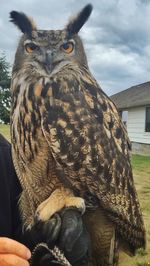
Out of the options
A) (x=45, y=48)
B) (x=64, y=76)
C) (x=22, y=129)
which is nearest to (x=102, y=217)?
(x=22, y=129)

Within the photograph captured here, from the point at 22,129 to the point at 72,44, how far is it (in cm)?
50

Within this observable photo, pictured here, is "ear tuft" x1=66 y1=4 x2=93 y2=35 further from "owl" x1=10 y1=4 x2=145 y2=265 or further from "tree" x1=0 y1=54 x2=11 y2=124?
"tree" x1=0 y1=54 x2=11 y2=124

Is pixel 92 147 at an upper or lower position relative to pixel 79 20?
lower

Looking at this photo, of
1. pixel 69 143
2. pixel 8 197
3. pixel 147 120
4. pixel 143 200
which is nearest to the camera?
pixel 69 143

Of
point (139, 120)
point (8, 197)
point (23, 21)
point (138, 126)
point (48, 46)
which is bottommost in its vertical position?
point (138, 126)

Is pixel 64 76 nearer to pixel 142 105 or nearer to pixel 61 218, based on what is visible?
pixel 61 218

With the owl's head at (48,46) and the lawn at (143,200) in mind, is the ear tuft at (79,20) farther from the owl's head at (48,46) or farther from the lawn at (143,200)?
the lawn at (143,200)

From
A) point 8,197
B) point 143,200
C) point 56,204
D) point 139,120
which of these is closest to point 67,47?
point 56,204

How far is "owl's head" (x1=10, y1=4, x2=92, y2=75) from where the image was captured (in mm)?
1866

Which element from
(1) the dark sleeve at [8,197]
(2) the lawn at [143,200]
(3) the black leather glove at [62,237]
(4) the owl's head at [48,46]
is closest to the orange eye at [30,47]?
(4) the owl's head at [48,46]

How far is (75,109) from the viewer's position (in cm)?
183

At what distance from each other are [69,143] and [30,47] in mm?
529

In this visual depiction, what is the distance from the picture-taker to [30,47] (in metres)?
1.95

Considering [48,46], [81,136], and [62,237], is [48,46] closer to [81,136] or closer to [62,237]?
[81,136]
